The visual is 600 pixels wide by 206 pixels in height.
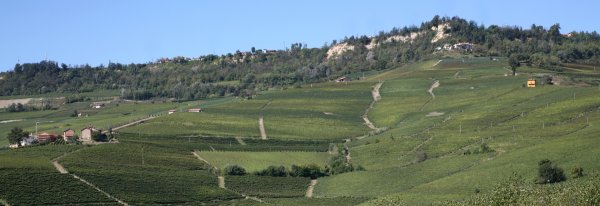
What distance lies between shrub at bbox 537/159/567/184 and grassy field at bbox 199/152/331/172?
36554mm

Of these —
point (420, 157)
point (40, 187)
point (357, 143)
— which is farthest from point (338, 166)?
point (40, 187)

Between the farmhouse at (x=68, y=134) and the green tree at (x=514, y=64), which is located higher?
the green tree at (x=514, y=64)

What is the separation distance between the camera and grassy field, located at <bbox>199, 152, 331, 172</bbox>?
12662cm

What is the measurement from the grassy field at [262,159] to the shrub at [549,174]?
36.6m

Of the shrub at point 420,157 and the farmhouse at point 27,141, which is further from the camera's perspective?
the farmhouse at point 27,141

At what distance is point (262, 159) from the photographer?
425 feet

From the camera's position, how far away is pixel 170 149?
13125 centimetres

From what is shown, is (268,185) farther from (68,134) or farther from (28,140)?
(28,140)

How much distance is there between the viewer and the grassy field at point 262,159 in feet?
415

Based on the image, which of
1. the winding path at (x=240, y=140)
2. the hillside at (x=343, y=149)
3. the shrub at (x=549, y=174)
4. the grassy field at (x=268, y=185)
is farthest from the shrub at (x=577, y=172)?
the winding path at (x=240, y=140)

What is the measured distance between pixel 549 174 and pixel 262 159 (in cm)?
4235

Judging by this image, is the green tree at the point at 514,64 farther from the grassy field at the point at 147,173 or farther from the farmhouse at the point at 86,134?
the farmhouse at the point at 86,134

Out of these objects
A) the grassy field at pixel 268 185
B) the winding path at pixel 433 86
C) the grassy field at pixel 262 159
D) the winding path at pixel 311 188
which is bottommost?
the winding path at pixel 311 188

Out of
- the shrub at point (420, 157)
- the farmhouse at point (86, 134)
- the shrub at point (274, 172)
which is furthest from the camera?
the farmhouse at point (86, 134)
